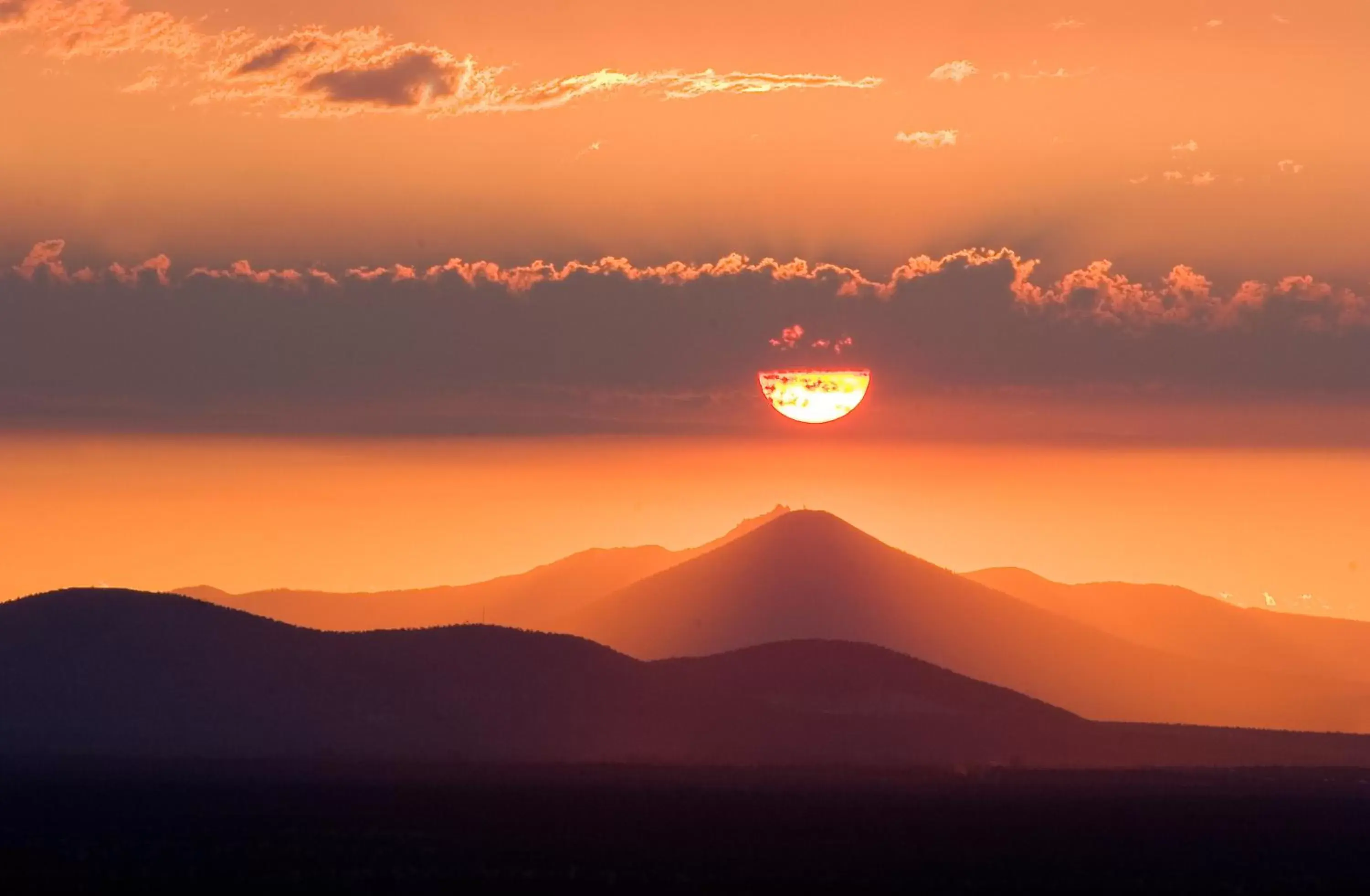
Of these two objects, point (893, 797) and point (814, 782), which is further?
point (814, 782)

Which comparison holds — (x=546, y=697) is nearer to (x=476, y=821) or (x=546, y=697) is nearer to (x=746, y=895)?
(x=476, y=821)

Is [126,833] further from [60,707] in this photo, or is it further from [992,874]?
[60,707]

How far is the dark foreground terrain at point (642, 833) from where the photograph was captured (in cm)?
7925

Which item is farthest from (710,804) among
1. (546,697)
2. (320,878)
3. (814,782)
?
(546,697)

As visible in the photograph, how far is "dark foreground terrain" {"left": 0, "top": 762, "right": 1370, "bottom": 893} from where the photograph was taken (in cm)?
7925

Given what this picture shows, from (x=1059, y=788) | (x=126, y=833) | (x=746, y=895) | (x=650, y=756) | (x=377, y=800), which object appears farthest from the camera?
(x=650, y=756)

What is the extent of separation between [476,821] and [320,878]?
87.3 feet

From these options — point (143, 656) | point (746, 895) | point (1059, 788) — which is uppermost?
point (143, 656)

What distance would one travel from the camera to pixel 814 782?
148m

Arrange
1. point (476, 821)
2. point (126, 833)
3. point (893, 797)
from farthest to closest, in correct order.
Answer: point (893, 797) → point (476, 821) → point (126, 833)

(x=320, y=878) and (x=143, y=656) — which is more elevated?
(x=143, y=656)

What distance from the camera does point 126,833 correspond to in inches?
3720

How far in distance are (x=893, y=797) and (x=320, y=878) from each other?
5739 cm

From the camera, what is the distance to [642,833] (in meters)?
98.2
